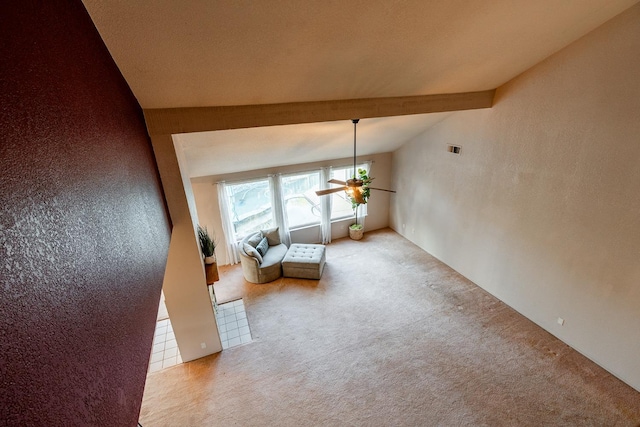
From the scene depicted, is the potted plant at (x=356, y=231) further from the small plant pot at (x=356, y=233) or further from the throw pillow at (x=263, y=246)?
the throw pillow at (x=263, y=246)

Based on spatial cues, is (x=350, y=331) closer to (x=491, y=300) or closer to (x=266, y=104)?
(x=491, y=300)

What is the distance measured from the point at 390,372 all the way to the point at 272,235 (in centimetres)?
348

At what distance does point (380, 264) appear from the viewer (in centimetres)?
614

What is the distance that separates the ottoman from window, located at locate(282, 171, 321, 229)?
3.56 ft

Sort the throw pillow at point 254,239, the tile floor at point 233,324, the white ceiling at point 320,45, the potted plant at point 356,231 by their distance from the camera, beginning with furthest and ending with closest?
the potted plant at point 356,231, the throw pillow at point 254,239, the tile floor at point 233,324, the white ceiling at point 320,45

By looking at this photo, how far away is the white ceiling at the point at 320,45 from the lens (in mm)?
1707

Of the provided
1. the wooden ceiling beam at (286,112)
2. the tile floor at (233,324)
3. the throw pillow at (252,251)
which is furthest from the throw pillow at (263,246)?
the wooden ceiling beam at (286,112)

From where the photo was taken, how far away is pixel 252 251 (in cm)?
551

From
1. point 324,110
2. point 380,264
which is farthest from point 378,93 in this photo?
point 380,264

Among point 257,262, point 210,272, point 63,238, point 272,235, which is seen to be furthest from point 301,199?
point 63,238

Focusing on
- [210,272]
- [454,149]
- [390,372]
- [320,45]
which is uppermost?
[320,45]

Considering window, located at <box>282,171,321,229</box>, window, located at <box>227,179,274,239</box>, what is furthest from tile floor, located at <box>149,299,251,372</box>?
window, located at <box>282,171,321,229</box>

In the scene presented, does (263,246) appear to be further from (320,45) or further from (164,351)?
(320,45)

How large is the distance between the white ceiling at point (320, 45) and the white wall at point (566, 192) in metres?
0.43
